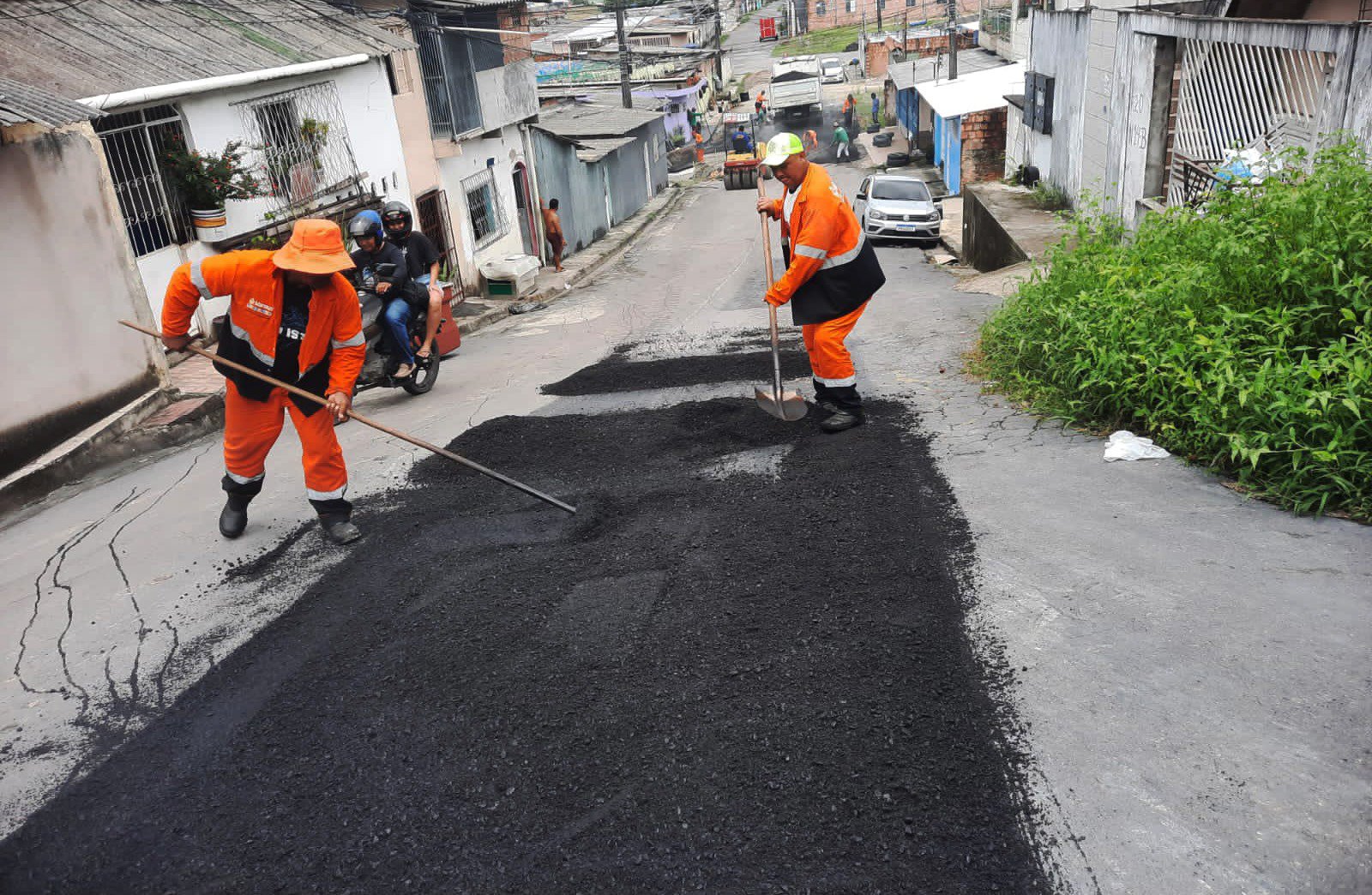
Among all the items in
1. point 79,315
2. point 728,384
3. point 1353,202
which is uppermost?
point 1353,202

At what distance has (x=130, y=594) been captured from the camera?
4.75 m

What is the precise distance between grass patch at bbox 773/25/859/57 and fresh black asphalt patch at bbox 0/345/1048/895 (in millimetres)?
63859

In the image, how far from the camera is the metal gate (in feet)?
25.0

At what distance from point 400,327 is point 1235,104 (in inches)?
301

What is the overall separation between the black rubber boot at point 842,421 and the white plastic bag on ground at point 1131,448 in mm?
1469

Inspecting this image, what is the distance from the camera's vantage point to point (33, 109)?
6531 millimetres

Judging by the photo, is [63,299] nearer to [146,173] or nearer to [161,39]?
[146,173]

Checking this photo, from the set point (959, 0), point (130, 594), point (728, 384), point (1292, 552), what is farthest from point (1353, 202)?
point (959, 0)

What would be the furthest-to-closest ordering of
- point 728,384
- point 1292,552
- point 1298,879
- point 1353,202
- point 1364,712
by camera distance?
point 728,384 < point 1353,202 < point 1292,552 < point 1364,712 < point 1298,879

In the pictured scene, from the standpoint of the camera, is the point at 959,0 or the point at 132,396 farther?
the point at 959,0

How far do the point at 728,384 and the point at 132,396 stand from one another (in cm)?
495

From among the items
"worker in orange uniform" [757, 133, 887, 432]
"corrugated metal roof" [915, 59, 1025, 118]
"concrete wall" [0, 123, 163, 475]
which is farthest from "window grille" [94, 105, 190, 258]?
"corrugated metal roof" [915, 59, 1025, 118]

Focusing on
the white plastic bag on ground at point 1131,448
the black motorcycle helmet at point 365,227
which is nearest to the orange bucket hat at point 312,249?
the black motorcycle helmet at point 365,227

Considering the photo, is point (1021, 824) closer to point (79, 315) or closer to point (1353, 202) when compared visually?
point (1353, 202)
